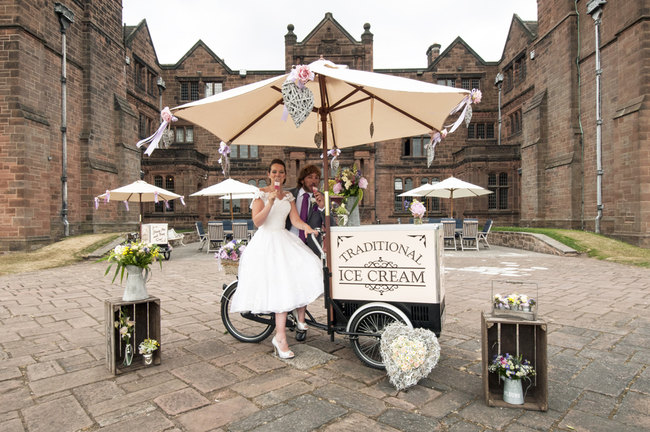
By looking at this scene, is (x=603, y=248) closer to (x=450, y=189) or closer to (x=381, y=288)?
(x=450, y=189)

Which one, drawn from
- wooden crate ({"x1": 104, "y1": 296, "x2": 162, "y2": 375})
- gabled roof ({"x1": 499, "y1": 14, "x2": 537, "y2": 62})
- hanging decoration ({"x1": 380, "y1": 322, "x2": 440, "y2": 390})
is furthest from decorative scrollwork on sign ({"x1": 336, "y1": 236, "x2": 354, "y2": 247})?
gabled roof ({"x1": 499, "y1": 14, "x2": 537, "y2": 62})

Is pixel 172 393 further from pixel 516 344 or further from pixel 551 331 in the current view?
pixel 551 331

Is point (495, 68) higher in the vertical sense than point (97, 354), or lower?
higher

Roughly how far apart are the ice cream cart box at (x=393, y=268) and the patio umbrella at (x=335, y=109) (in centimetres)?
29

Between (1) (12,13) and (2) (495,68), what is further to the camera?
(2) (495,68)

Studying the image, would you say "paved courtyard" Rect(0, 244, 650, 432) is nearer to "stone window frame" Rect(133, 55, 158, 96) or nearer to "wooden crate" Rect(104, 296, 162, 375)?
"wooden crate" Rect(104, 296, 162, 375)

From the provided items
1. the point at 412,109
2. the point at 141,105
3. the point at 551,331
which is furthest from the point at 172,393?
the point at 141,105

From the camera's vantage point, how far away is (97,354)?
4.00 m

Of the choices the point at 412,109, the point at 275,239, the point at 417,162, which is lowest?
the point at 275,239

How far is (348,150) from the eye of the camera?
26781 millimetres

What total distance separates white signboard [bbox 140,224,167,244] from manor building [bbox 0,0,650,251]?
394 centimetres

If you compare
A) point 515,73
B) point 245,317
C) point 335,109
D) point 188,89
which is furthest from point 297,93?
point 188,89

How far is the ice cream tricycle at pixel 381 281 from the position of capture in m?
3.47

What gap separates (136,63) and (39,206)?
13.9 metres
